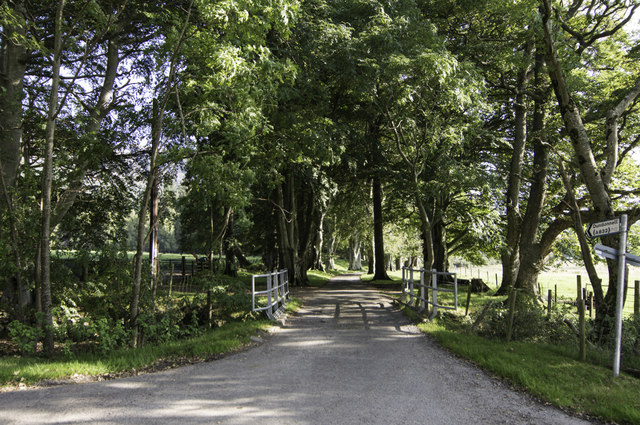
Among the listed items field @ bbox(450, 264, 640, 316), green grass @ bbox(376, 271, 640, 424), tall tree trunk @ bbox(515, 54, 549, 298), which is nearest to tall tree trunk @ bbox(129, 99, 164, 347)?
green grass @ bbox(376, 271, 640, 424)

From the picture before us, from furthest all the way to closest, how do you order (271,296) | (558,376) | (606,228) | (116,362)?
1. (271,296)
2. (116,362)
3. (606,228)
4. (558,376)

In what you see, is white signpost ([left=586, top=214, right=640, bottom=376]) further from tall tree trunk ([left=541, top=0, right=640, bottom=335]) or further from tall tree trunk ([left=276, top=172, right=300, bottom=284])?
tall tree trunk ([left=276, top=172, right=300, bottom=284])

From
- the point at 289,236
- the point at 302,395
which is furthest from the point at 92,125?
the point at 289,236

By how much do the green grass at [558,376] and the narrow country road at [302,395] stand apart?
0.28 metres

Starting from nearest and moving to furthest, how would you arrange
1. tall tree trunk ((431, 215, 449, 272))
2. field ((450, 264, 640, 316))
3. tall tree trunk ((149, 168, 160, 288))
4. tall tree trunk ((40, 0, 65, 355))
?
tall tree trunk ((40, 0, 65, 355)) → tall tree trunk ((149, 168, 160, 288)) → tall tree trunk ((431, 215, 449, 272)) → field ((450, 264, 640, 316))

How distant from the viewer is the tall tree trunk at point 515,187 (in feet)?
53.9

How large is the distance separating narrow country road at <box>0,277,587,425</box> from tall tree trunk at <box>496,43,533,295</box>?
38.5 feet

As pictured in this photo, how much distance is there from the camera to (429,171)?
1811 cm

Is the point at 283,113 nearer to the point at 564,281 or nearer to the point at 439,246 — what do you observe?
the point at 439,246

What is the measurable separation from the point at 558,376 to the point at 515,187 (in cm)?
1344

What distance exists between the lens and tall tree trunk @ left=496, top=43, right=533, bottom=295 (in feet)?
53.9

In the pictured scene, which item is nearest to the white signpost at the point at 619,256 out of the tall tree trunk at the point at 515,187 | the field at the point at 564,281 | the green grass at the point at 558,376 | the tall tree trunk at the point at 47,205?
the green grass at the point at 558,376

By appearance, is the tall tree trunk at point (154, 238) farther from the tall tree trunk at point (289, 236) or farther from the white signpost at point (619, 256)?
the tall tree trunk at point (289, 236)

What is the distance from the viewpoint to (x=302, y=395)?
5129mm
